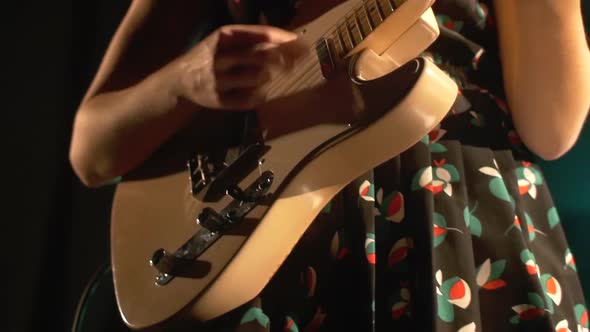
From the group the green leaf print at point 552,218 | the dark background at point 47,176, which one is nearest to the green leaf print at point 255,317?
the green leaf print at point 552,218

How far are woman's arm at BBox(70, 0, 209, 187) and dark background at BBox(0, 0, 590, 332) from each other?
0.64 meters

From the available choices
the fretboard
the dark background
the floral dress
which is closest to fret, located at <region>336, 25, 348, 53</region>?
the fretboard

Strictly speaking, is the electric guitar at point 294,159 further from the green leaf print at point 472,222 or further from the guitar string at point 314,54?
the green leaf print at point 472,222

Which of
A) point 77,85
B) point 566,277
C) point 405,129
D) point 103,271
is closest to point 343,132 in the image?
point 405,129

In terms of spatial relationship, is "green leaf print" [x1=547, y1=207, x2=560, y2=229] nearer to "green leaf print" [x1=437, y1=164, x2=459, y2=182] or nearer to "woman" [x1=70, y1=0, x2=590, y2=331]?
"woman" [x1=70, y1=0, x2=590, y2=331]

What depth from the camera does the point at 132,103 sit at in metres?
0.63

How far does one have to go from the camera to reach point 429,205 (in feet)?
1.48

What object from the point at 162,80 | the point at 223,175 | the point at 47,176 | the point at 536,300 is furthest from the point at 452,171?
the point at 47,176

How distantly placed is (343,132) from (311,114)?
0.06m

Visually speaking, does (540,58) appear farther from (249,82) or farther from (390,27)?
(249,82)

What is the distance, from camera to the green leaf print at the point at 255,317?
465 mm

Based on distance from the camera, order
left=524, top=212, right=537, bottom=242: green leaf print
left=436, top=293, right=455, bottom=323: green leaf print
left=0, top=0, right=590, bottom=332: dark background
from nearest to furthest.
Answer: left=436, top=293, right=455, bottom=323: green leaf print
left=524, top=212, right=537, bottom=242: green leaf print
left=0, top=0, right=590, bottom=332: dark background

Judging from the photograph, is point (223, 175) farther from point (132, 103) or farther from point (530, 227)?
point (530, 227)

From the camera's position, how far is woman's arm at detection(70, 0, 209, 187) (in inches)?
24.3
